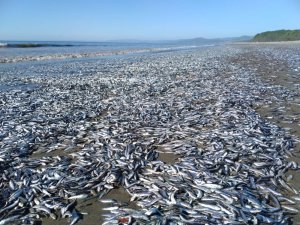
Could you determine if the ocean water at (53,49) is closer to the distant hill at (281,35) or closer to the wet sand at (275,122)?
the wet sand at (275,122)

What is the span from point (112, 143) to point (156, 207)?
319cm

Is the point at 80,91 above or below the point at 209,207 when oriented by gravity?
below

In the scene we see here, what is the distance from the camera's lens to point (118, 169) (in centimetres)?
614

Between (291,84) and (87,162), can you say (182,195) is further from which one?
(291,84)

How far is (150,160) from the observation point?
22.0 feet

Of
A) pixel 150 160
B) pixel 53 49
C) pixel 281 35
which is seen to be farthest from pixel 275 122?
pixel 281 35

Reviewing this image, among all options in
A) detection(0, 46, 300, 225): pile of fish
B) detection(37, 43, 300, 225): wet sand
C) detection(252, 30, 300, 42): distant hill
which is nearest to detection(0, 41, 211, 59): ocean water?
detection(37, 43, 300, 225): wet sand

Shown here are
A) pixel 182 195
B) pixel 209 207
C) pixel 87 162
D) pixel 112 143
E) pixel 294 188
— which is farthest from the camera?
pixel 112 143

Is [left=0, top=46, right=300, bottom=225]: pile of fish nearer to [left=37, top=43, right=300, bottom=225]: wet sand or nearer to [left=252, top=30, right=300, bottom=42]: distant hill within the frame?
[left=37, top=43, right=300, bottom=225]: wet sand

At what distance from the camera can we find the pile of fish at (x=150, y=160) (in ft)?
15.3

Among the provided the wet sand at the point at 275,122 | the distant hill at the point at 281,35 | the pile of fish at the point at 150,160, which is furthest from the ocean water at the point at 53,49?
the distant hill at the point at 281,35

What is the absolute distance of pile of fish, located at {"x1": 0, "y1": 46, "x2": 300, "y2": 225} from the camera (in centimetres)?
468

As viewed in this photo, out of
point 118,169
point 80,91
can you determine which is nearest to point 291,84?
point 80,91

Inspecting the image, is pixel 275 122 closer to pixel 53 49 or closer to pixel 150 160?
pixel 150 160
